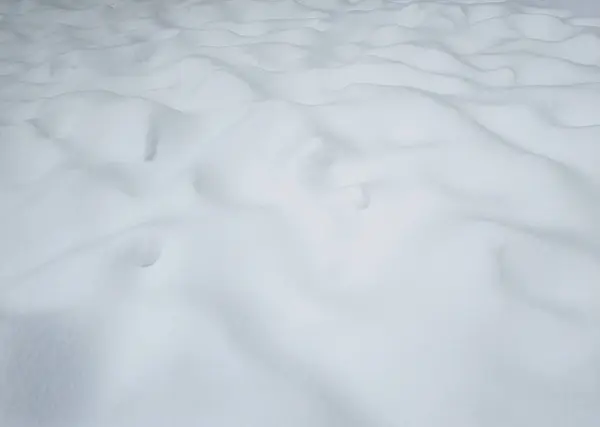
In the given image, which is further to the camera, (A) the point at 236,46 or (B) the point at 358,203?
(A) the point at 236,46

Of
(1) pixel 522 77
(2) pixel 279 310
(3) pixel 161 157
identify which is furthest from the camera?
(1) pixel 522 77

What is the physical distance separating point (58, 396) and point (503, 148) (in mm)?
742

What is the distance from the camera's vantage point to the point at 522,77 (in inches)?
46.1

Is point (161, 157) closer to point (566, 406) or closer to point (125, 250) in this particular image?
point (125, 250)

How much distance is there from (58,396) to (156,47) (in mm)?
1143

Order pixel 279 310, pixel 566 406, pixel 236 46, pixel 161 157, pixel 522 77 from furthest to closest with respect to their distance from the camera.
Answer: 1. pixel 236 46
2. pixel 522 77
3. pixel 161 157
4. pixel 279 310
5. pixel 566 406

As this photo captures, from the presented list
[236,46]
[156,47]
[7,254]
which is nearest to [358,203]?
[7,254]

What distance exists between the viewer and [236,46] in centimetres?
145

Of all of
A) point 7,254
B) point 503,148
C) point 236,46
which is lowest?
point 7,254

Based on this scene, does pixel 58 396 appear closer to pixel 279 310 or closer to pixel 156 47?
pixel 279 310

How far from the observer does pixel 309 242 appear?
78 cm

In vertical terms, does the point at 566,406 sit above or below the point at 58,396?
above

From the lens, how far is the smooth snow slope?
596 millimetres

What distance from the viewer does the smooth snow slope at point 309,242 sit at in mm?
596
